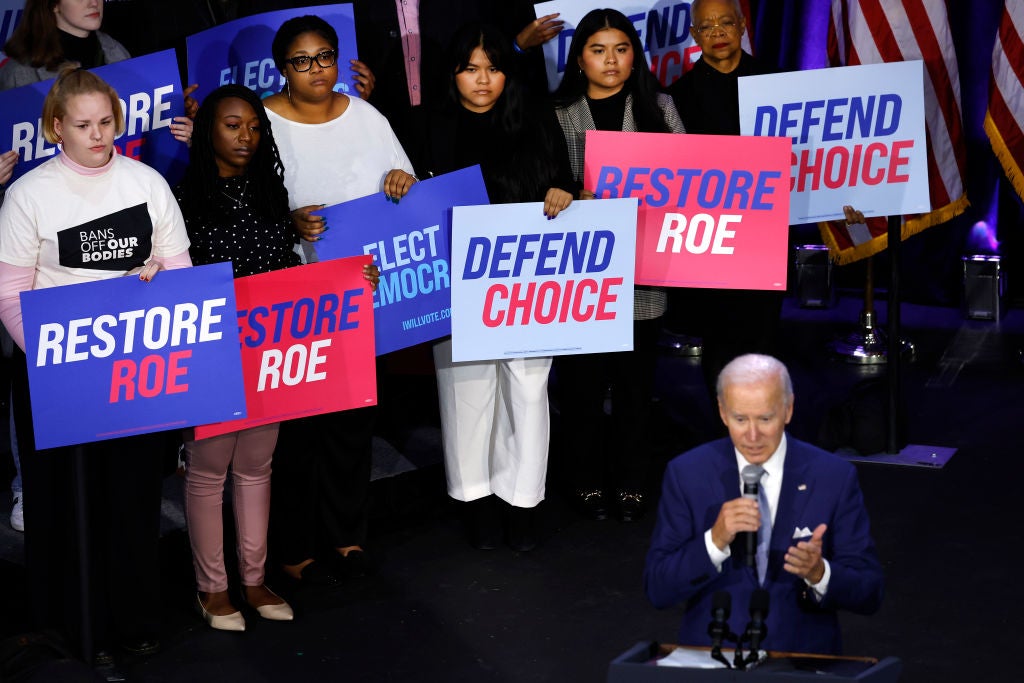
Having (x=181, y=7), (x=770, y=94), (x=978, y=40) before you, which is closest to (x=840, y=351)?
(x=978, y=40)

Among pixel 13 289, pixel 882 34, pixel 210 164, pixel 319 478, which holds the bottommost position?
pixel 319 478

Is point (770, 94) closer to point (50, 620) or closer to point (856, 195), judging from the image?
point (856, 195)

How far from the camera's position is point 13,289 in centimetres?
380

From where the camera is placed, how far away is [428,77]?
5.42m

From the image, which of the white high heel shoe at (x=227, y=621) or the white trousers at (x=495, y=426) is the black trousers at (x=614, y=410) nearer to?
the white trousers at (x=495, y=426)

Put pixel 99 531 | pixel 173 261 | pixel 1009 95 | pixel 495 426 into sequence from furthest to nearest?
pixel 1009 95, pixel 495 426, pixel 99 531, pixel 173 261

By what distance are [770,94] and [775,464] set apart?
2526 millimetres

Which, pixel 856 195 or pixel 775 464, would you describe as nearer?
pixel 775 464

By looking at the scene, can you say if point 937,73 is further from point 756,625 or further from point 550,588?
point 756,625

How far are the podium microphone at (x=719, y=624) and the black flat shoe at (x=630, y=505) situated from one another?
262cm

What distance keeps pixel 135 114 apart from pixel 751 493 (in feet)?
9.28

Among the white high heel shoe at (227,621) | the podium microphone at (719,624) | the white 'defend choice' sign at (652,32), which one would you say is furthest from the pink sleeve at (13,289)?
the white 'defend choice' sign at (652,32)

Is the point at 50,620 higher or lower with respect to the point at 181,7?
lower

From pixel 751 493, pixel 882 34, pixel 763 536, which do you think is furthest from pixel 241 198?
pixel 882 34
